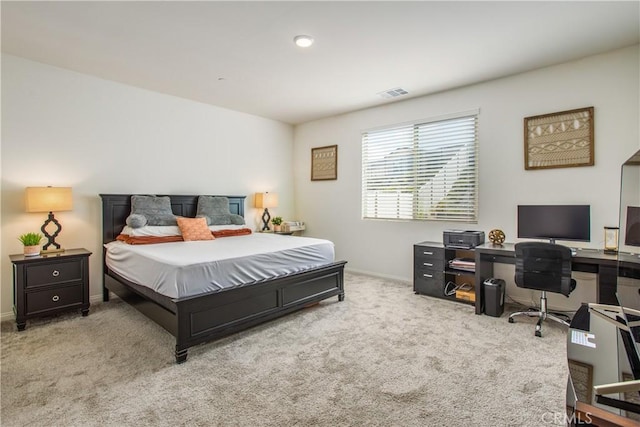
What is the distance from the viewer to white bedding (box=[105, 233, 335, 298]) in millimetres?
2553

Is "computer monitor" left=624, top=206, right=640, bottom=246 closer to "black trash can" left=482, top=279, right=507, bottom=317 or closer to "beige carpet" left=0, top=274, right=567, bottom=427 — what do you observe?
"beige carpet" left=0, top=274, right=567, bottom=427

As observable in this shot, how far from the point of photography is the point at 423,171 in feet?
15.3

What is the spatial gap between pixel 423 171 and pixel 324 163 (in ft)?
6.26

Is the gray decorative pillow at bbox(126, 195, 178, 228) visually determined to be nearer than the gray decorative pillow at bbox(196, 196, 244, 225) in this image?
Yes

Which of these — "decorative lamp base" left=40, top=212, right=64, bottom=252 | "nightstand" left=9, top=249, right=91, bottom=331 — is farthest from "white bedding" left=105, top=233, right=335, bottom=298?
"decorative lamp base" left=40, top=212, right=64, bottom=252

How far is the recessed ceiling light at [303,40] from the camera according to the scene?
2957mm

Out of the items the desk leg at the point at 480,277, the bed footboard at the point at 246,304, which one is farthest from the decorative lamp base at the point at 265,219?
the desk leg at the point at 480,277

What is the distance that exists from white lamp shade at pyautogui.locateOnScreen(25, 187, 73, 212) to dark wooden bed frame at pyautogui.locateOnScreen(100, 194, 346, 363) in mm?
482

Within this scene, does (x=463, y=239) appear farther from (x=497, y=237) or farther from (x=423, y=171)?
(x=423, y=171)

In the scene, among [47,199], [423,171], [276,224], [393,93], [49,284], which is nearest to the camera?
[49,284]

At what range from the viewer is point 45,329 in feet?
10.1

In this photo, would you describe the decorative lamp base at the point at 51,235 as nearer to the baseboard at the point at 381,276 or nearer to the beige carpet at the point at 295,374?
the beige carpet at the point at 295,374

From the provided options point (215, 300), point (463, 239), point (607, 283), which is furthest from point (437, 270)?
point (215, 300)

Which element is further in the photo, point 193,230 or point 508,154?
point 193,230
